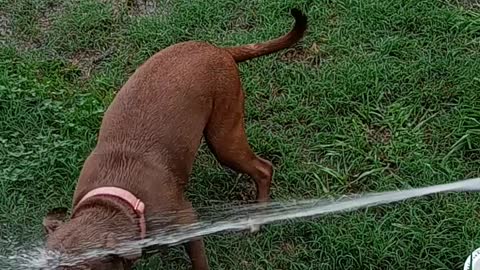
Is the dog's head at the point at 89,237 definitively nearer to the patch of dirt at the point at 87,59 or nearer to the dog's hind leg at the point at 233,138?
the dog's hind leg at the point at 233,138

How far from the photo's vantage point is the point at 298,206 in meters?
3.65

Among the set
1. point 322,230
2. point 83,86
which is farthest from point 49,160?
point 322,230

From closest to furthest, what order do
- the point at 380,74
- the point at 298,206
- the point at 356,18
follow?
the point at 298,206 → the point at 380,74 → the point at 356,18

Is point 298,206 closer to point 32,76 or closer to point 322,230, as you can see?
point 322,230

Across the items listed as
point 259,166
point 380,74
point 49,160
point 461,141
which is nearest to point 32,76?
point 49,160

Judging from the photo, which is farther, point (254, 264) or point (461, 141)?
point (461, 141)

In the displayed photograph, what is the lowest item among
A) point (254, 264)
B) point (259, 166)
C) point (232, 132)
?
point (254, 264)

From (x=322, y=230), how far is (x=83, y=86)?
135cm

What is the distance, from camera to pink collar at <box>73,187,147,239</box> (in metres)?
2.78

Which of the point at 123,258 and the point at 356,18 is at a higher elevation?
the point at 123,258

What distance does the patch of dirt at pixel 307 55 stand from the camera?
4.21 metres

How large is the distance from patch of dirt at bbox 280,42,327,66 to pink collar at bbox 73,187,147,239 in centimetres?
157

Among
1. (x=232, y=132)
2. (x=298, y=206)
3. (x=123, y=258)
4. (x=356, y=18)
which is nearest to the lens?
(x=123, y=258)

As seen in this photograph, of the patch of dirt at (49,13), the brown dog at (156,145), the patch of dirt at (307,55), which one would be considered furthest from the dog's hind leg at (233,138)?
the patch of dirt at (49,13)
